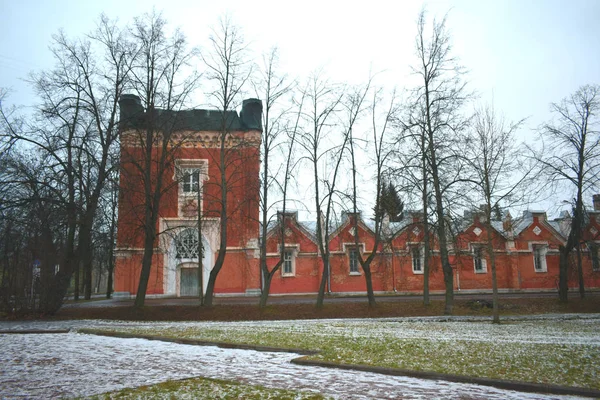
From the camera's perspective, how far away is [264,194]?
1003 inches

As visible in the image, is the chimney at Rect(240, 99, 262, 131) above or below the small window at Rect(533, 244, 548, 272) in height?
above

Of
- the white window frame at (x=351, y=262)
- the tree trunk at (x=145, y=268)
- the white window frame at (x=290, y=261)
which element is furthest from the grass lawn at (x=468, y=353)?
the white window frame at (x=351, y=262)

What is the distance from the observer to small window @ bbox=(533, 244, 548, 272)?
145 feet

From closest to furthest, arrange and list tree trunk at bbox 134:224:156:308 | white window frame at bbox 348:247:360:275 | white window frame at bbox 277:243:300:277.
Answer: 1. tree trunk at bbox 134:224:156:308
2. white window frame at bbox 277:243:300:277
3. white window frame at bbox 348:247:360:275

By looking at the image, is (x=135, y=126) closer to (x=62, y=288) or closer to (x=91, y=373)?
(x=62, y=288)

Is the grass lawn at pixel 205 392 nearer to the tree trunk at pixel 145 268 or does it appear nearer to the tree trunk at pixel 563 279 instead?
the tree trunk at pixel 145 268

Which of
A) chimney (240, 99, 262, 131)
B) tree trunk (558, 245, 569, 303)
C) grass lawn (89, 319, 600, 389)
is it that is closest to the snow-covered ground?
grass lawn (89, 319, 600, 389)

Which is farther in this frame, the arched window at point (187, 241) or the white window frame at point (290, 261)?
the white window frame at point (290, 261)

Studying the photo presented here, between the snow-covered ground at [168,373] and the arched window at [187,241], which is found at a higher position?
the arched window at [187,241]

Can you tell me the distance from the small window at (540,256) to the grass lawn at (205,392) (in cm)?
4393

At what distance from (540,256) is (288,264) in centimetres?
2434

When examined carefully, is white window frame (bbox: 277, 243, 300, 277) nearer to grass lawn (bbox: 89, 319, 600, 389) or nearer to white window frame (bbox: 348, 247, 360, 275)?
white window frame (bbox: 348, 247, 360, 275)

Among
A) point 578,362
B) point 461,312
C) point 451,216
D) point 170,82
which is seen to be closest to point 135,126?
point 170,82

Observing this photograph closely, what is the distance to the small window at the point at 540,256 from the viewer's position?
145 feet
